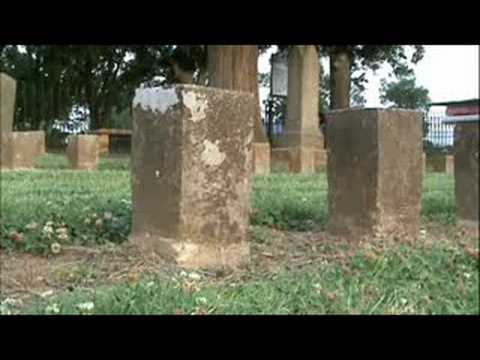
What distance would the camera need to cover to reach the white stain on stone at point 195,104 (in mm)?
3895

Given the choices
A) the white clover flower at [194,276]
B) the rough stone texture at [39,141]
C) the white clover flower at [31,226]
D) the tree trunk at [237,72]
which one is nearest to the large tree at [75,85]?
the rough stone texture at [39,141]

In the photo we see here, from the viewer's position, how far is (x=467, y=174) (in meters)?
1.82

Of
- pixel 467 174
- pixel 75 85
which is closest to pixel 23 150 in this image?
pixel 75 85

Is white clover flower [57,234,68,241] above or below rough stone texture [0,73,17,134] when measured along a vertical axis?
below

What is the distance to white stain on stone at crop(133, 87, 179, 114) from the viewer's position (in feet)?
13.0

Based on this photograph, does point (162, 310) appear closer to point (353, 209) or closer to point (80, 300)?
point (80, 300)

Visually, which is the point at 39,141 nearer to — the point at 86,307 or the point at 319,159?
the point at 319,159

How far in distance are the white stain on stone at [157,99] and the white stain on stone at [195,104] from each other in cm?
6

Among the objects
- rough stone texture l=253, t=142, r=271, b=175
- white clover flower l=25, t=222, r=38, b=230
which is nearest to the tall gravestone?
rough stone texture l=253, t=142, r=271, b=175

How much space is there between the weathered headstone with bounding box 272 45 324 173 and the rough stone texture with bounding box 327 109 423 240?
5499mm

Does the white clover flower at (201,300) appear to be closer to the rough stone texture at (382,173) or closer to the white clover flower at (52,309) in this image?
the white clover flower at (52,309)

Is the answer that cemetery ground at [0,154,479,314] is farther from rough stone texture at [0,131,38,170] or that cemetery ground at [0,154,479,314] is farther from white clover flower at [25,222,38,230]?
rough stone texture at [0,131,38,170]

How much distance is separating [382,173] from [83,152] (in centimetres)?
631
